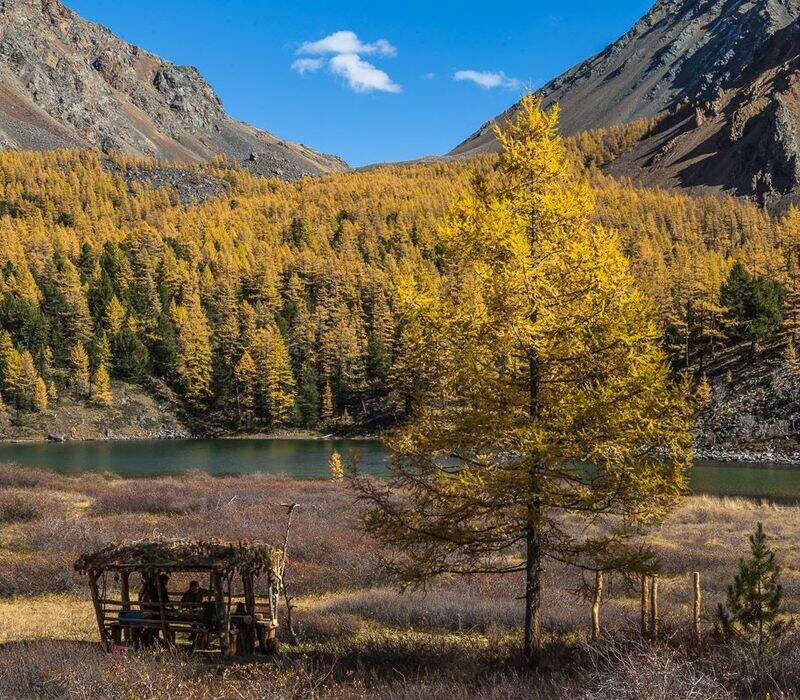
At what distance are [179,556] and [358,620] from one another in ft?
16.2

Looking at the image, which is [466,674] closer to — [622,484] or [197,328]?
[622,484]

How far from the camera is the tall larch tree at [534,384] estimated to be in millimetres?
10148

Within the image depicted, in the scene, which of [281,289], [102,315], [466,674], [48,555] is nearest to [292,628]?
[466,674]

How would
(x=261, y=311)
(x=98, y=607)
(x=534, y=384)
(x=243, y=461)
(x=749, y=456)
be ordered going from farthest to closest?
1. (x=261, y=311)
2. (x=243, y=461)
3. (x=749, y=456)
4. (x=98, y=607)
5. (x=534, y=384)

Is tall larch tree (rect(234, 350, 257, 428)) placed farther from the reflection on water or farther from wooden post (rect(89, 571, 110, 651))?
wooden post (rect(89, 571, 110, 651))

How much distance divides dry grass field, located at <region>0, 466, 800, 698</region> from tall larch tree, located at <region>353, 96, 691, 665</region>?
1749 mm

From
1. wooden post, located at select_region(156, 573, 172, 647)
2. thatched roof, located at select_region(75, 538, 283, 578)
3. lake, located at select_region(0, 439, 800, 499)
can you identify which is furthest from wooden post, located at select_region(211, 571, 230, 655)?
lake, located at select_region(0, 439, 800, 499)

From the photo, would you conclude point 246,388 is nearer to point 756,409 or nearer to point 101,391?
point 101,391

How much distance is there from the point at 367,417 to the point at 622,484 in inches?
3561

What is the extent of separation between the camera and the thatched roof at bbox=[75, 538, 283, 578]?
515 inches

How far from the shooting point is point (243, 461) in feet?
219

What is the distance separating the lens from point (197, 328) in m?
108

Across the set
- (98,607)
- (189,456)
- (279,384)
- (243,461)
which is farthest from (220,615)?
(279,384)

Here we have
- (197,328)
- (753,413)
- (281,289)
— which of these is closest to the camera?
(753,413)
